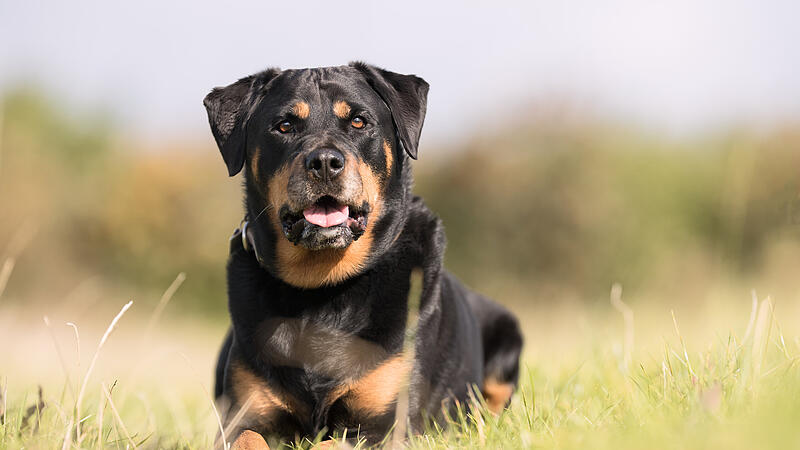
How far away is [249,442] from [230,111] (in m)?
1.62

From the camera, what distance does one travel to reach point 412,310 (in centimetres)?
332

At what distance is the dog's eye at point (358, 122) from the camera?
135 inches

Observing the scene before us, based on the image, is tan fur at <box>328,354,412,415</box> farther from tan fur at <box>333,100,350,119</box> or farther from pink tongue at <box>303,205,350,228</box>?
tan fur at <box>333,100,350,119</box>

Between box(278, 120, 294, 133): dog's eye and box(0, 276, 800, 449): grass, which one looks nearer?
box(0, 276, 800, 449): grass

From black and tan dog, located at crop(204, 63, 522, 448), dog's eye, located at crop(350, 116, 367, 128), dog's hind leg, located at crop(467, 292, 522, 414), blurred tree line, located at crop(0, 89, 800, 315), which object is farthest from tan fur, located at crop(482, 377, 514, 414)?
blurred tree line, located at crop(0, 89, 800, 315)

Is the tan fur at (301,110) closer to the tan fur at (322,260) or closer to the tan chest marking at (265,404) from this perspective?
the tan fur at (322,260)

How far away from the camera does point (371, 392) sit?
3182 mm

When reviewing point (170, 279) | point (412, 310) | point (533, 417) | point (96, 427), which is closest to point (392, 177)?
point (412, 310)

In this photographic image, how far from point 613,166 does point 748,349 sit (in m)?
10.5

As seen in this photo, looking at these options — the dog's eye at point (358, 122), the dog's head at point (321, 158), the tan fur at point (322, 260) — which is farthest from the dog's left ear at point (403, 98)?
the tan fur at point (322, 260)

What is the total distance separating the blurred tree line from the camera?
11234mm

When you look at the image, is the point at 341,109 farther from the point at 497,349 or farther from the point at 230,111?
the point at 497,349

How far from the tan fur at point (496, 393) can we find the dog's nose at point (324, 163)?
80.3 inches

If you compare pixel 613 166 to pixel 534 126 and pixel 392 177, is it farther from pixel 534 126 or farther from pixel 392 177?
pixel 392 177
